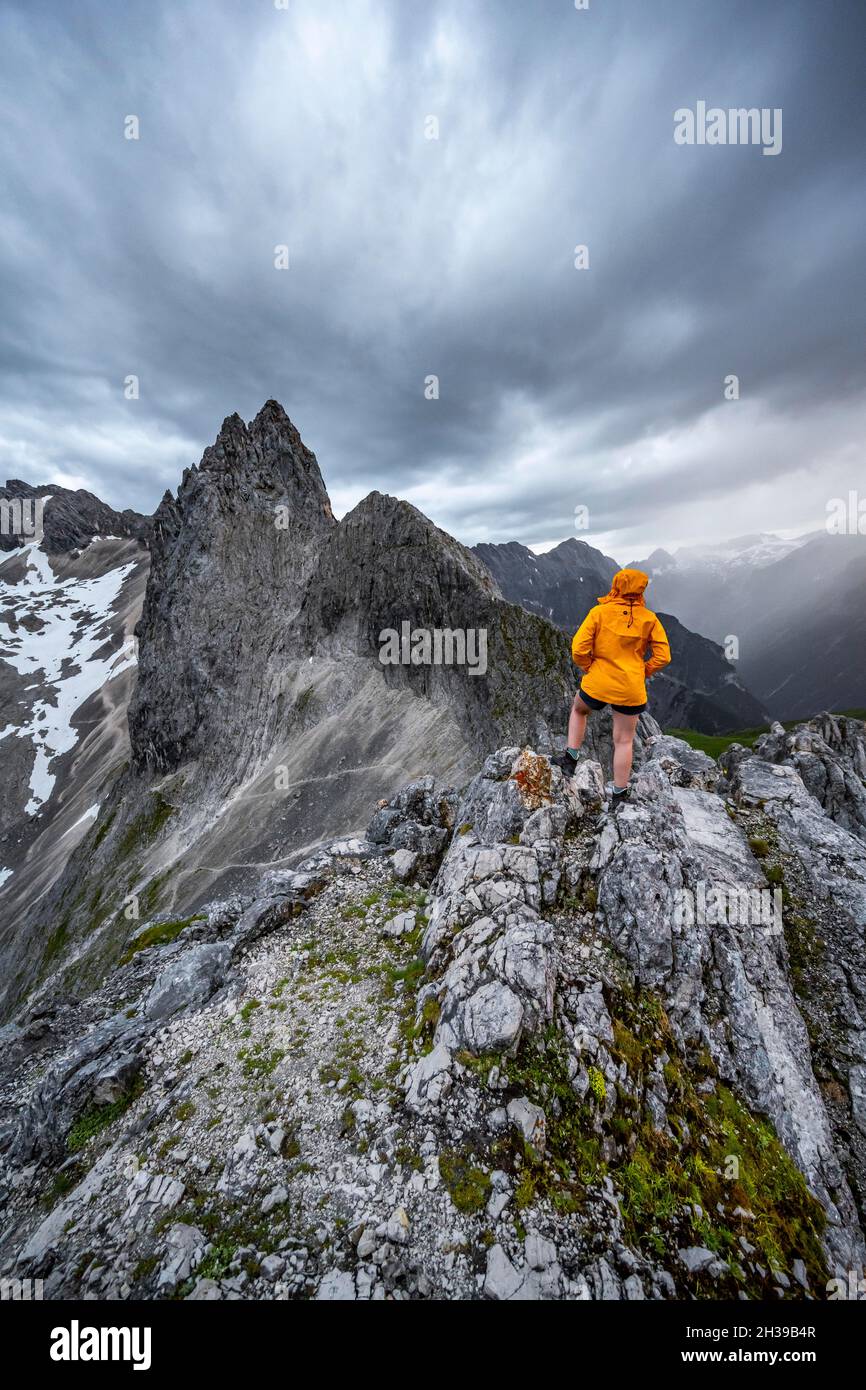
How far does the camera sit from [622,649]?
9.91 meters

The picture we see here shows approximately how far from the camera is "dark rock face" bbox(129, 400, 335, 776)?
6153cm

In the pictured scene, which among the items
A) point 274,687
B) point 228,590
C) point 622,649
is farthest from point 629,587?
point 228,590

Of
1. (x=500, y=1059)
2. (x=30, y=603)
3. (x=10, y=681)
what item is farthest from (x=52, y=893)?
(x=30, y=603)

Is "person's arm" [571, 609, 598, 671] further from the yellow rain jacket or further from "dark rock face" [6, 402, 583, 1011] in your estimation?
"dark rock face" [6, 402, 583, 1011]

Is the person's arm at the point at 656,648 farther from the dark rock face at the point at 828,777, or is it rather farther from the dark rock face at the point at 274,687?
the dark rock face at the point at 274,687

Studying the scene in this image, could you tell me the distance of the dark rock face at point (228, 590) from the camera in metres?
61.5

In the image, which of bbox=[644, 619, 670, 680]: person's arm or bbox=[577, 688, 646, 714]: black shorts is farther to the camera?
bbox=[577, 688, 646, 714]: black shorts

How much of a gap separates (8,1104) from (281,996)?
5.98m

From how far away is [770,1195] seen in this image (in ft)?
21.1

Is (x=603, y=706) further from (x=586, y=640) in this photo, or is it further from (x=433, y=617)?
(x=433, y=617)

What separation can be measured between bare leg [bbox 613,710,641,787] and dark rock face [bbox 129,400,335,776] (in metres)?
52.9

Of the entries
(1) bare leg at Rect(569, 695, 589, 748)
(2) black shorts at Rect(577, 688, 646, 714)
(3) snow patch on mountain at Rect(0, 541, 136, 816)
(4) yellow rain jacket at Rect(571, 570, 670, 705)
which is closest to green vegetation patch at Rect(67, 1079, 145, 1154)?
(1) bare leg at Rect(569, 695, 589, 748)

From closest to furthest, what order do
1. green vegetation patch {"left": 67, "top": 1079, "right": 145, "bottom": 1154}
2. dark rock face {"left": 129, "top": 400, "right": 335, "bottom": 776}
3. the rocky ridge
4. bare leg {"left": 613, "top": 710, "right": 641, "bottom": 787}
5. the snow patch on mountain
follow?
1. the rocky ridge
2. green vegetation patch {"left": 67, "top": 1079, "right": 145, "bottom": 1154}
3. bare leg {"left": 613, "top": 710, "right": 641, "bottom": 787}
4. dark rock face {"left": 129, "top": 400, "right": 335, "bottom": 776}
5. the snow patch on mountain

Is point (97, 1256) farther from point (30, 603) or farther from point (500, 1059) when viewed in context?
point (30, 603)
